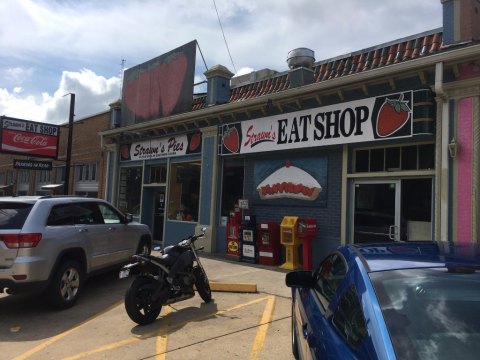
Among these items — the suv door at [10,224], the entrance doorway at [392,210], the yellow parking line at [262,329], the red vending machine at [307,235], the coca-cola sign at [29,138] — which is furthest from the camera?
the coca-cola sign at [29,138]

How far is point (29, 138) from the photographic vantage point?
65.0ft

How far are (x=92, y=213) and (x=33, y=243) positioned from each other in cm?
175

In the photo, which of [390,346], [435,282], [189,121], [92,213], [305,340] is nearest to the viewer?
[390,346]

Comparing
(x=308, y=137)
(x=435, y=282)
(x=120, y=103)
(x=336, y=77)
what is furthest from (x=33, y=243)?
(x=120, y=103)

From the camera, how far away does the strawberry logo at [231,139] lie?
12442mm

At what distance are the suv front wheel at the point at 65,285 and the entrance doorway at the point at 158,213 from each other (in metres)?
8.23

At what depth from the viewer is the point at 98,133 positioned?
1847cm

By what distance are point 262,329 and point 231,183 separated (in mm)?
7348

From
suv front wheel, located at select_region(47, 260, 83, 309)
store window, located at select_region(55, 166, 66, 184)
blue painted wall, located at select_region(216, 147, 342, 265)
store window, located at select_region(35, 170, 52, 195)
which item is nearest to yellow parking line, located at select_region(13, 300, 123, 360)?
suv front wheel, located at select_region(47, 260, 83, 309)

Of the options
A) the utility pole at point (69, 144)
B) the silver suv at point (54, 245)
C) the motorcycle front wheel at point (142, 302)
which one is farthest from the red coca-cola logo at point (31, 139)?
the motorcycle front wheel at point (142, 302)

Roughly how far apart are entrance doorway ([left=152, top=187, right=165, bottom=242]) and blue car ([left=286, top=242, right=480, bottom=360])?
12.9 metres

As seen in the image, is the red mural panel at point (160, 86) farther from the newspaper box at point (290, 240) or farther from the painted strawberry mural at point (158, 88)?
the newspaper box at point (290, 240)

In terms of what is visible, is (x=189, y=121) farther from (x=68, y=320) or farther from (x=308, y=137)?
(x=68, y=320)

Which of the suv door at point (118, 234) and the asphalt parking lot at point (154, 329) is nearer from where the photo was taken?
the asphalt parking lot at point (154, 329)
